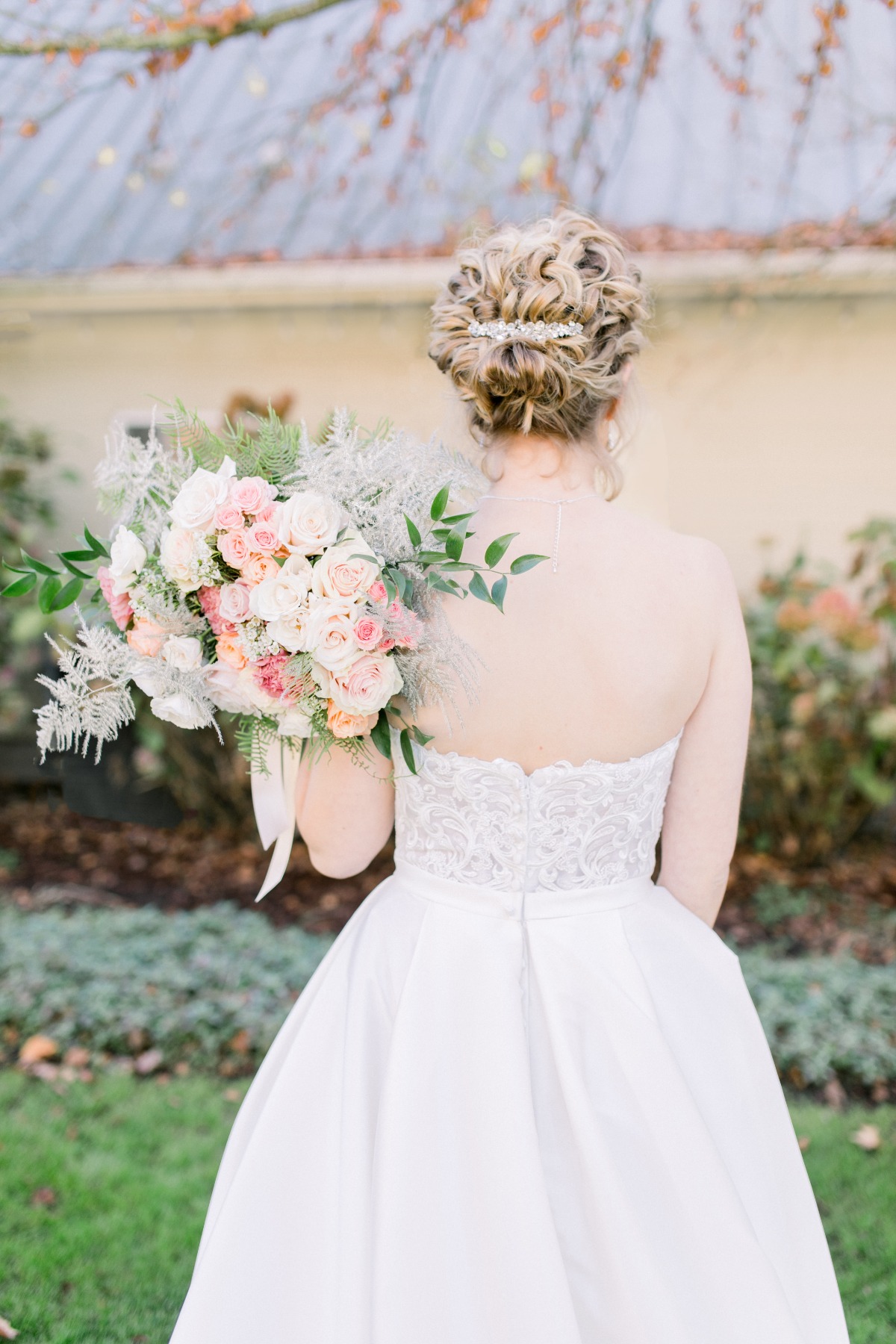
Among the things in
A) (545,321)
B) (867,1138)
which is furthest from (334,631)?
(867,1138)

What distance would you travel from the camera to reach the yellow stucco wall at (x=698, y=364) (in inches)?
215

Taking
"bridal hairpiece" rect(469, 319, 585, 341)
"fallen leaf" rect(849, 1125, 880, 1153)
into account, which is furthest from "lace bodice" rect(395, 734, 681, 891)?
"fallen leaf" rect(849, 1125, 880, 1153)

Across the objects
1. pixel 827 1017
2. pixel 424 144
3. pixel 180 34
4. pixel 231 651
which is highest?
pixel 424 144

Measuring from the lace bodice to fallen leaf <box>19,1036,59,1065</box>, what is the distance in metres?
2.56

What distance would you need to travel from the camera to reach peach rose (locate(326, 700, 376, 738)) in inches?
61.7

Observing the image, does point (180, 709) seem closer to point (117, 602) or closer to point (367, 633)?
point (117, 602)

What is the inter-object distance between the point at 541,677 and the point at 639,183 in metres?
5.00

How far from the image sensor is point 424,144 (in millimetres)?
5441

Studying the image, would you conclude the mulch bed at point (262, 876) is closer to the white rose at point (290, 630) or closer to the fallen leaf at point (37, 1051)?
the fallen leaf at point (37, 1051)

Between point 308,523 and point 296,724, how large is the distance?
0.33 m

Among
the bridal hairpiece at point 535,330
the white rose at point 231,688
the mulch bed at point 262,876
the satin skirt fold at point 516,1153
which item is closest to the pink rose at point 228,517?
the white rose at point 231,688

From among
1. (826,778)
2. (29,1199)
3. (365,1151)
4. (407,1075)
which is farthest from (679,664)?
(826,778)

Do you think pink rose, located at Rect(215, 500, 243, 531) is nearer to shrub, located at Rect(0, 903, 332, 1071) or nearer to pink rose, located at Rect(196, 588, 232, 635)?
pink rose, located at Rect(196, 588, 232, 635)

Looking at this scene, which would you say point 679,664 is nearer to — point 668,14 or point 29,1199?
point 29,1199
